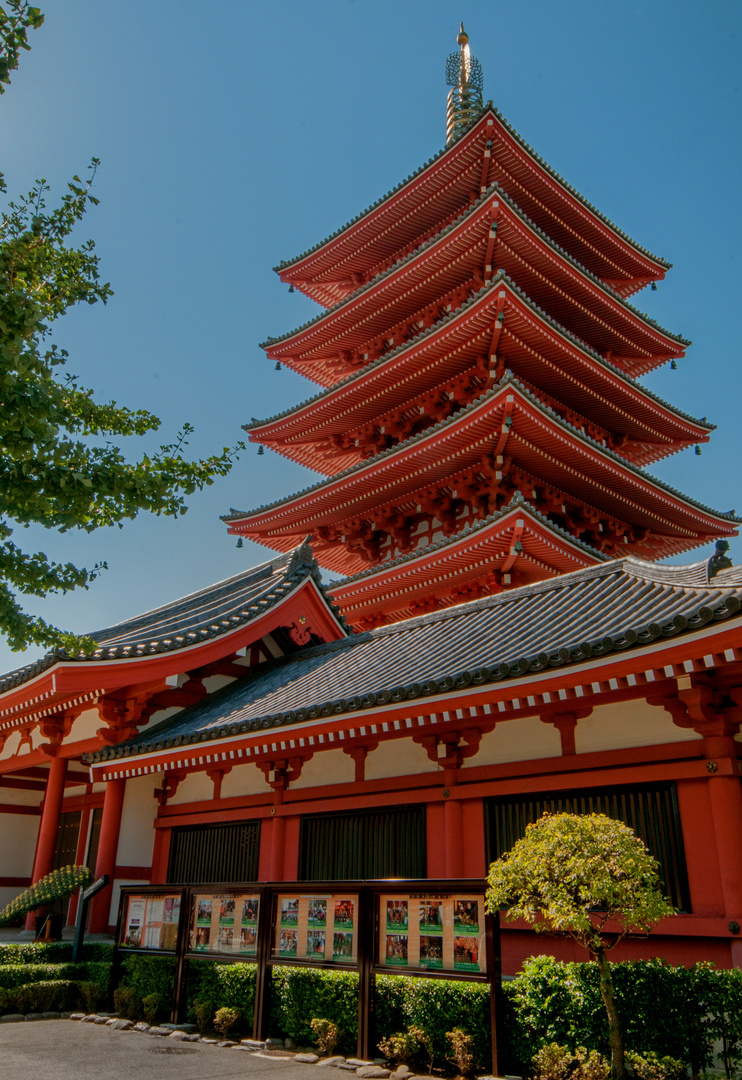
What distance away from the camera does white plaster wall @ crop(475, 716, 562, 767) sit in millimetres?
8734

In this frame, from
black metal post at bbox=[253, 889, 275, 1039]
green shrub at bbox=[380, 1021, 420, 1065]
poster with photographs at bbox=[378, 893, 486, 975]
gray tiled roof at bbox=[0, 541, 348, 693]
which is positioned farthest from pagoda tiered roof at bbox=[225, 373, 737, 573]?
green shrub at bbox=[380, 1021, 420, 1065]

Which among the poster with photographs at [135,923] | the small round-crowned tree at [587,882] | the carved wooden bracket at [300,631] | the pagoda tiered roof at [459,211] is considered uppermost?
the pagoda tiered roof at [459,211]

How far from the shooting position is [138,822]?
43.8 ft

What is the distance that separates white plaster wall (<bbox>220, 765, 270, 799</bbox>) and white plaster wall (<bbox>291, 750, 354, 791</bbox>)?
0.76m

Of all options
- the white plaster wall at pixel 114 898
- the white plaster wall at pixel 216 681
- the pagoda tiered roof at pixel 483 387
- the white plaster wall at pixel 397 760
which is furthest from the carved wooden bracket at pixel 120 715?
the pagoda tiered roof at pixel 483 387

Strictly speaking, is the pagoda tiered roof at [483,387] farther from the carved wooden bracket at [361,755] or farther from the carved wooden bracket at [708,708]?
the carved wooden bracket at [708,708]

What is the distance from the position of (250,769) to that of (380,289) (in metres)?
14.8

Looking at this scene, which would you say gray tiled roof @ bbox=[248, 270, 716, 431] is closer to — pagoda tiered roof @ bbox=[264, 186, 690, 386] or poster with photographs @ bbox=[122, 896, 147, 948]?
pagoda tiered roof @ bbox=[264, 186, 690, 386]

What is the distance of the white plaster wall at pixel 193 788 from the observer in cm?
1278

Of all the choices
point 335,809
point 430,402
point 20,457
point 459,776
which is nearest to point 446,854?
point 459,776

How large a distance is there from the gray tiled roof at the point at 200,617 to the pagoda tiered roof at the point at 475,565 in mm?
2231

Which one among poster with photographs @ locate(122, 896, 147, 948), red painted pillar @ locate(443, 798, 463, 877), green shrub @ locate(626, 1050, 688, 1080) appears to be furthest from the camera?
poster with photographs @ locate(122, 896, 147, 948)

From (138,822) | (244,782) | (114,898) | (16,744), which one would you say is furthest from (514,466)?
(16,744)

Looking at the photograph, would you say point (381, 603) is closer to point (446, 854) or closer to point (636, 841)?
point (446, 854)
